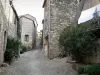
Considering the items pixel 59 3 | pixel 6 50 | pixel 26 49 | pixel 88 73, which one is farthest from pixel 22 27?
pixel 88 73

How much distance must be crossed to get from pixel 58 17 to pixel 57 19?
280mm

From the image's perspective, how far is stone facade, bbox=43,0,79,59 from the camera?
21266mm

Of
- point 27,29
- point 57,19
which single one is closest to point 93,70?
point 57,19

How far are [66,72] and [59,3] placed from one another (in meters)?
11.0

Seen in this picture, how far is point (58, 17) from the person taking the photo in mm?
21969

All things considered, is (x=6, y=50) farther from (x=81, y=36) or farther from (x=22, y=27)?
(x=22, y=27)

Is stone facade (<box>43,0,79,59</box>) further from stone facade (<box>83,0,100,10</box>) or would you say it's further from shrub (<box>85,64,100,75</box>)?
shrub (<box>85,64,100,75</box>)

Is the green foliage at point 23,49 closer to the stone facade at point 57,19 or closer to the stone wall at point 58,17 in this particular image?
the stone facade at point 57,19

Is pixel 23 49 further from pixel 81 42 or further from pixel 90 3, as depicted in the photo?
pixel 81 42

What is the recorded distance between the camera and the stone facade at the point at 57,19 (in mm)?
21266

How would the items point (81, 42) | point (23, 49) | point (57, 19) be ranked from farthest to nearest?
point (23, 49), point (57, 19), point (81, 42)

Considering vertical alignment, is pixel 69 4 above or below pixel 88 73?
above

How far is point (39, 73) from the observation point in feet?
43.1

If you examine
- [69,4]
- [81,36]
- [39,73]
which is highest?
[69,4]
